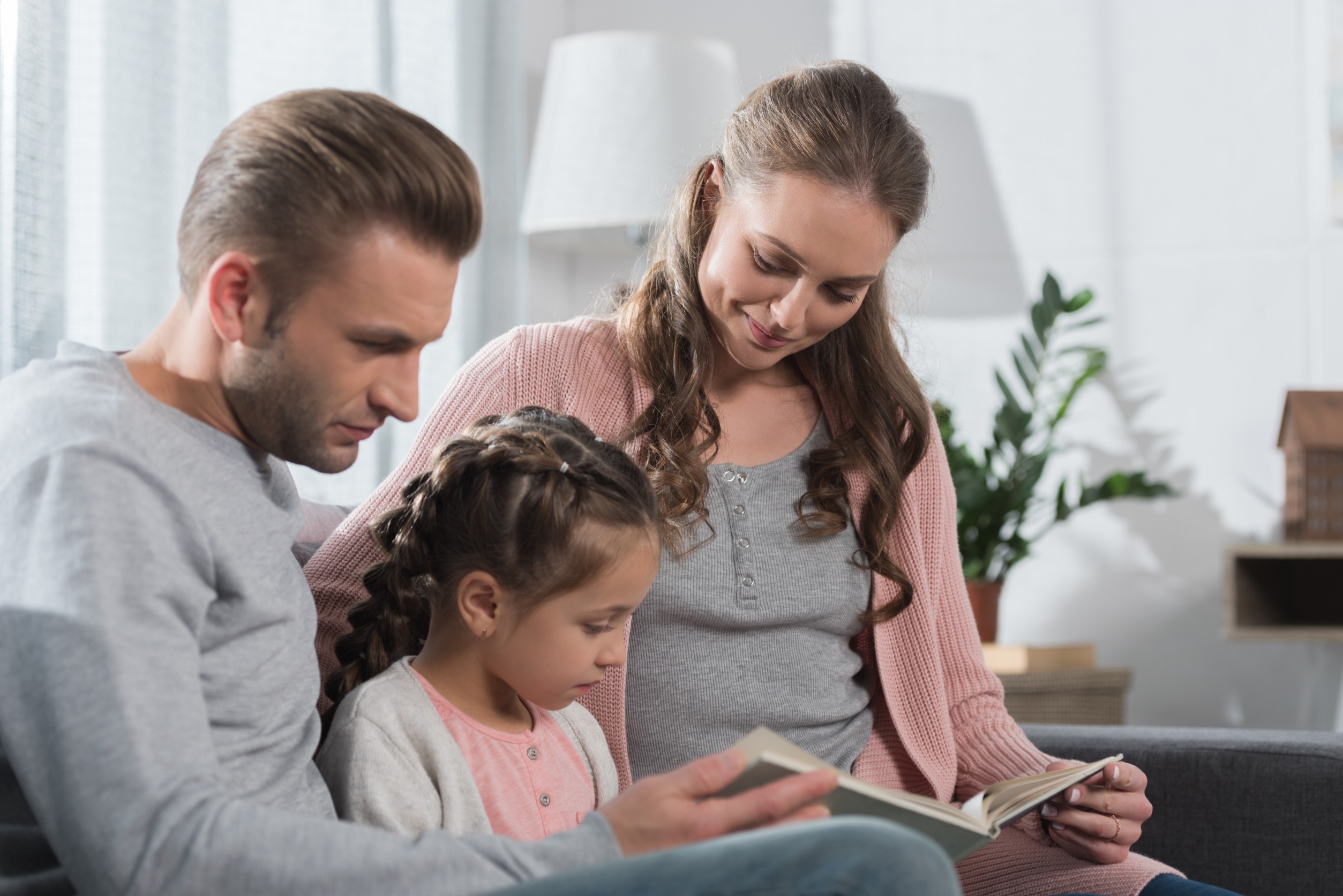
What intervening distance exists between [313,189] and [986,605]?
195 centimetres

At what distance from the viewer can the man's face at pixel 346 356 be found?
2.81 ft

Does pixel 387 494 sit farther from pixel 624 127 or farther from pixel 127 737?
pixel 624 127

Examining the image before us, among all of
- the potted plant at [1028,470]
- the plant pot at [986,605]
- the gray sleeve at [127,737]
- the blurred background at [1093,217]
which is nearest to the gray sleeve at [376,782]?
the gray sleeve at [127,737]

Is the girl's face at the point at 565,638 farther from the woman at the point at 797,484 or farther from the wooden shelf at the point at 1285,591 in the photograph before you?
the wooden shelf at the point at 1285,591

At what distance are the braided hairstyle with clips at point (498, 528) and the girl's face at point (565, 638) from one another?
1cm

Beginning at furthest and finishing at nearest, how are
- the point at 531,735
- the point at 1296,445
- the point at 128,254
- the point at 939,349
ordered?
the point at 939,349 < the point at 1296,445 < the point at 128,254 < the point at 531,735

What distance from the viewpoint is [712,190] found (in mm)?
1468

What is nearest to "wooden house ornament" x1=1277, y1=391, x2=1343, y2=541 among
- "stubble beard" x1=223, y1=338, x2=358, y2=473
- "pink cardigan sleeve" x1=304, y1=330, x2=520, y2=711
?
"pink cardigan sleeve" x1=304, y1=330, x2=520, y2=711

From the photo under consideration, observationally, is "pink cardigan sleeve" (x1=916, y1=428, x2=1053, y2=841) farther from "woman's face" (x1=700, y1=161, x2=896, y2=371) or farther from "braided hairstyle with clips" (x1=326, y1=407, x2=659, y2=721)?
"braided hairstyle with clips" (x1=326, y1=407, x2=659, y2=721)

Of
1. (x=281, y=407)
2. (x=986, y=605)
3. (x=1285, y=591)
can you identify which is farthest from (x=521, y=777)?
(x=1285, y=591)

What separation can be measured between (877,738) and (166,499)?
0.89m

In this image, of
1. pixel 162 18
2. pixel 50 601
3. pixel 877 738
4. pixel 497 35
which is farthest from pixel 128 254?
pixel 497 35

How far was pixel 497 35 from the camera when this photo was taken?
9.06 ft

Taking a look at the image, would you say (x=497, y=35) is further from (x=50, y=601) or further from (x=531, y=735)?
(x=50, y=601)
